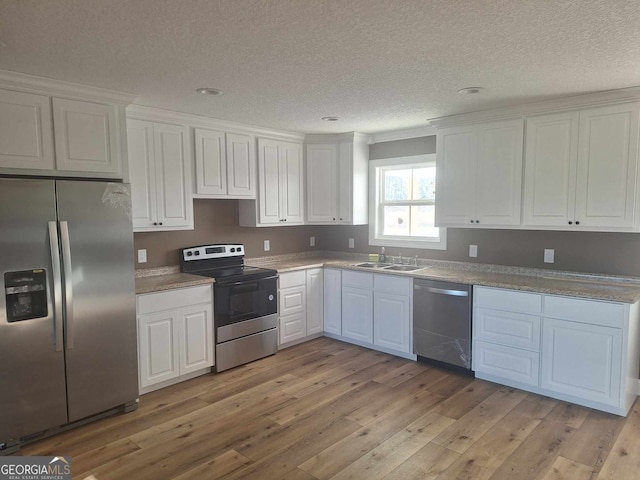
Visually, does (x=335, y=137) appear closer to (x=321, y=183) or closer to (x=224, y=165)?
(x=321, y=183)

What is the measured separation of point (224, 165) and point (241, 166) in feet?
0.72

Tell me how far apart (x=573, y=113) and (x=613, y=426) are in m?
2.37

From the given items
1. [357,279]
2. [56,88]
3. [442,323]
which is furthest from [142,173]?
[442,323]

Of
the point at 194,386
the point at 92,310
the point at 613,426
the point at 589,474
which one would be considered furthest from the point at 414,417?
the point at 92,310

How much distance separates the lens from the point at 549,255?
3.84 m

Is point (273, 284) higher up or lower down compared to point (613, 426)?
higher up

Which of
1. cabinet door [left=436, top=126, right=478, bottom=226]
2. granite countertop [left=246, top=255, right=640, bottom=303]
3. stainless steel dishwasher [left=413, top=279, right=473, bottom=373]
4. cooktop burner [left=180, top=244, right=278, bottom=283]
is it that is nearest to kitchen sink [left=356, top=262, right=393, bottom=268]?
granite countertop [left=246, top=255, right=640, bottom=303]

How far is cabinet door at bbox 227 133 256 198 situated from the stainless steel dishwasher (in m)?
2.01

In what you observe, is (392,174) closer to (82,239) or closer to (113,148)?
(113,148)

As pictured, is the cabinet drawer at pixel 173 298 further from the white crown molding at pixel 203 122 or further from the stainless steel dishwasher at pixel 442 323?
the stainless steel dishwasher at pixel 442 323

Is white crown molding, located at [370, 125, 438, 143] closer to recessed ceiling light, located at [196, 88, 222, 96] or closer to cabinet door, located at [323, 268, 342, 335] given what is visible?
cabinet door, located at [323, 268, 342, 335]

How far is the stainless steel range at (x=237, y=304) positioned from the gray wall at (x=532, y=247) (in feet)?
5.33

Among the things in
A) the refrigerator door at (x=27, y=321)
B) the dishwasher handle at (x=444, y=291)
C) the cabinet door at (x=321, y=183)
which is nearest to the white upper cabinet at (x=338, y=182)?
the cabinet door at (x=321, y=183)

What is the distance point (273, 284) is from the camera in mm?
4371
